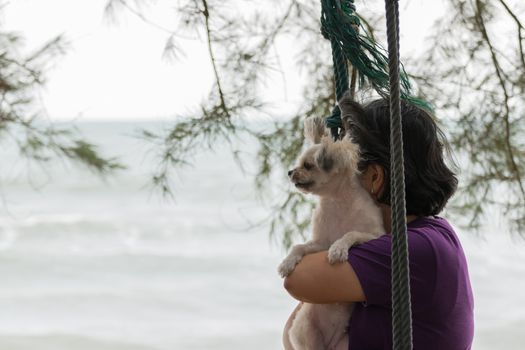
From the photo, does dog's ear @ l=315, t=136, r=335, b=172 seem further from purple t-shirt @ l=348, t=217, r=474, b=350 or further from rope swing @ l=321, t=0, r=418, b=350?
purple t-shirt @ l=348, t=217, r=474, b=350

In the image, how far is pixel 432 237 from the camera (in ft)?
5.13

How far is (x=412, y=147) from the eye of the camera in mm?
1648

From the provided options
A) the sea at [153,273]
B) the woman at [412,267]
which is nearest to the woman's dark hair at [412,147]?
the woman at [412,267]

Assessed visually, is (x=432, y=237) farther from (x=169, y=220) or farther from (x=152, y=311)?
(x=169, y=220)

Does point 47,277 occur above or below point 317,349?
above

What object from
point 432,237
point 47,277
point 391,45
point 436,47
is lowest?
point 432,237

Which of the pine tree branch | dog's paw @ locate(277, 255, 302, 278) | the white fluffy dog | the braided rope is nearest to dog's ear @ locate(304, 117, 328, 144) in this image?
the white fluffy dog

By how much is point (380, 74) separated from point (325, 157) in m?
0.28

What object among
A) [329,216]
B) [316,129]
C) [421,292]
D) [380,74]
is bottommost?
[421,292]

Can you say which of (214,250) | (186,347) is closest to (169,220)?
(214,250)

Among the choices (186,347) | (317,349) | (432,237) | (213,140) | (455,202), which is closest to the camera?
(432,237)

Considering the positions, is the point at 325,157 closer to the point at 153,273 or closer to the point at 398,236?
the point at 398,236

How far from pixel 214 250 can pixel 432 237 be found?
996 centimetres

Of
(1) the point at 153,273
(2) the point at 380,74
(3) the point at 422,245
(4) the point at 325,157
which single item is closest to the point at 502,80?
(2) the point at 380,74
